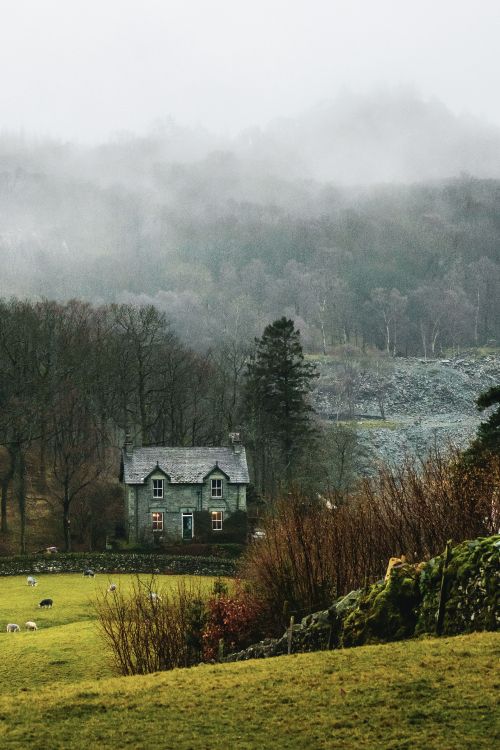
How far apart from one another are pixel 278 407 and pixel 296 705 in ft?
237

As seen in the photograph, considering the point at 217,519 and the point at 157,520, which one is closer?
the point at 157,520

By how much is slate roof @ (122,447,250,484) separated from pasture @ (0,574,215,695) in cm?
1986

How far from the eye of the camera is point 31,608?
50.7 metres


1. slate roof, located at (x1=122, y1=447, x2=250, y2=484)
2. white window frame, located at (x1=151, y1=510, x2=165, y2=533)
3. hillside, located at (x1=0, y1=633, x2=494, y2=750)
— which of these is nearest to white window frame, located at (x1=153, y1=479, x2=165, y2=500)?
slate roof, located at (x1=122, y1=447, x2=250, y2=484)

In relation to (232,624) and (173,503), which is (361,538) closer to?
(232,624)

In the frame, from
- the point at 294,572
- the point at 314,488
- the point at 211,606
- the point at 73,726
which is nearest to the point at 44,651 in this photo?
the point at 211,606

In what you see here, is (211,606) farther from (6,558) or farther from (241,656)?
(6,558)

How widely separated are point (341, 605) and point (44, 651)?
1679 cm

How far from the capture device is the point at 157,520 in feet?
269

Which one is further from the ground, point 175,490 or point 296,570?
point 175,490

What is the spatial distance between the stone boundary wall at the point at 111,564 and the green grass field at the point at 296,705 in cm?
4619

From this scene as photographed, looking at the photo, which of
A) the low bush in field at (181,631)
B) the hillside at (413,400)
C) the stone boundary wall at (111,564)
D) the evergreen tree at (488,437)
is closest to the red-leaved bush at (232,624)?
the low bush in field at (181,631)

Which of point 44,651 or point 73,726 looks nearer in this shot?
point 73,726

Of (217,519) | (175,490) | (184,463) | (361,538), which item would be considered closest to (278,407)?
(184,463)
